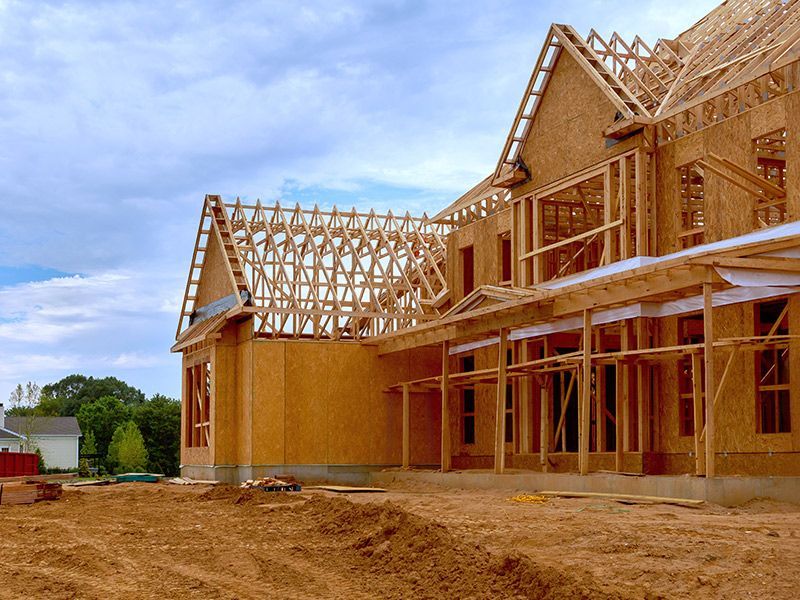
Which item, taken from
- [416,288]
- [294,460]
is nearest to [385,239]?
[416,288]

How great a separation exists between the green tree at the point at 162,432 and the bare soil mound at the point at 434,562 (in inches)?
1817

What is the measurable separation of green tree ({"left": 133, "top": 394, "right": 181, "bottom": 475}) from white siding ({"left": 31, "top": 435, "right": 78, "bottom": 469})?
1002 cm

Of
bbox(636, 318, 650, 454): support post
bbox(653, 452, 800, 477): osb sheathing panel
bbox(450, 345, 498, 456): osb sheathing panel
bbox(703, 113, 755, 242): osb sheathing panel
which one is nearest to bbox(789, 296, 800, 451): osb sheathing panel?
bbox(653, 452, 800, 477): osb sheathing panel

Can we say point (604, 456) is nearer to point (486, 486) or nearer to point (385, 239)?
point (486, 486)

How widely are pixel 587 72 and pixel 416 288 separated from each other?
10729 mm

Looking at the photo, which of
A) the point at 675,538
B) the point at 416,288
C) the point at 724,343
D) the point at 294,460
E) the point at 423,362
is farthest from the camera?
the point at 416,288

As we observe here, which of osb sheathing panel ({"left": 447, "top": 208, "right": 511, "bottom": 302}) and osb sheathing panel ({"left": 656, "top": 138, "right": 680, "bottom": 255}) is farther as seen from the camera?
osb sheathing panel ({"left": 447, "top": 208, "right": 511, "bottom": 302})

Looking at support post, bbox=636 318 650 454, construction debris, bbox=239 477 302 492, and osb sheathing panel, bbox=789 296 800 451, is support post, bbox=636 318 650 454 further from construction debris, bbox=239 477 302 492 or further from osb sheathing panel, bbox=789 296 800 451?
construction debris, bbox=239 477 302 492

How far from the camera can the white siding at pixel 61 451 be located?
2633 inches

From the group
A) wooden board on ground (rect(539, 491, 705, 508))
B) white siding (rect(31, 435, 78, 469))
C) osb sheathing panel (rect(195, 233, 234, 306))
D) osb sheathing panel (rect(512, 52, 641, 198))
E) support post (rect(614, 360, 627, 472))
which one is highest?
osb sheathing panel (rect(512, 52, 641, 198))

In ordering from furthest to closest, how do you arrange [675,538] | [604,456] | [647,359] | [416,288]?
[416,288]
[604,456]
[647,359]
[675,538]

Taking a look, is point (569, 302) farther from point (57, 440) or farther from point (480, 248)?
point (57, 440)

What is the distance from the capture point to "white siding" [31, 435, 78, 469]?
66875mm

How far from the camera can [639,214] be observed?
19.9 metres
